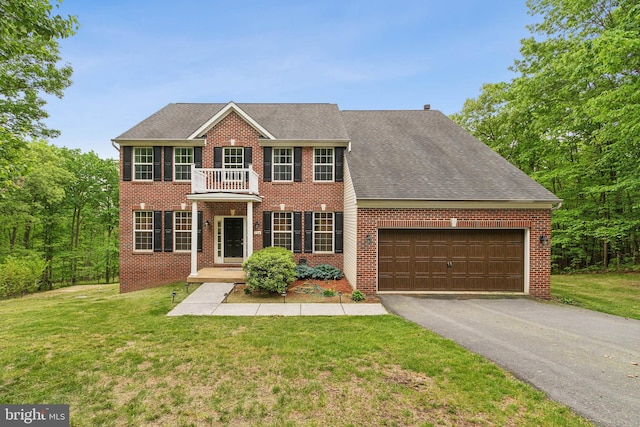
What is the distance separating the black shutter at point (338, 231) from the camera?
37.2 feet

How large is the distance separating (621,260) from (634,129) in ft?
37.8

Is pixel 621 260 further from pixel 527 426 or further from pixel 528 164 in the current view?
pixel 527 426

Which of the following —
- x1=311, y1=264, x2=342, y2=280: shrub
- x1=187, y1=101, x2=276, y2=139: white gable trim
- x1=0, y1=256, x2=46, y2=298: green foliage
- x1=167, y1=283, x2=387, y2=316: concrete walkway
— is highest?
x1=187, y1=101, x2=276, y2=139: white gable trim

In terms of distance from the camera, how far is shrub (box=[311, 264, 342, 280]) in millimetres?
A: 10516

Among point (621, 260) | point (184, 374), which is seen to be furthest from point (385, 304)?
point (621, 260)

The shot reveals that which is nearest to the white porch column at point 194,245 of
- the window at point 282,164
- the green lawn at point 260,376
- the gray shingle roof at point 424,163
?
the window at point 282,164

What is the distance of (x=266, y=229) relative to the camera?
11352 millimetres

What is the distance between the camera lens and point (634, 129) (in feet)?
29.3

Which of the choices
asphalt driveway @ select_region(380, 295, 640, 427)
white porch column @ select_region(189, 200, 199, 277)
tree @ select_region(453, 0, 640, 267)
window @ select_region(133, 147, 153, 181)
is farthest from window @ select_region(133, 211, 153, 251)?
tree @ select_region(453, 0, 640, 267)

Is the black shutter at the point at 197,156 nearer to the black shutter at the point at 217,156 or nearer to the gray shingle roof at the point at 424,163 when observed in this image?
the black shutter at the point at 217,156

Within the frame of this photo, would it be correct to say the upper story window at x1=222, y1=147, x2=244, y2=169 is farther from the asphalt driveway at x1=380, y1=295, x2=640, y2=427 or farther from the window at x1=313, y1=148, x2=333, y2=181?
the asphalt driveway at x1=380, y1=295, x2=640, y2=427

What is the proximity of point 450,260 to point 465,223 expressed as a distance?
138 cm

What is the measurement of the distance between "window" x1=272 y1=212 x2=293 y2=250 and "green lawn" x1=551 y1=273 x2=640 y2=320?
982cm

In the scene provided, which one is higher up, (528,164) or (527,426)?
(528,164)
